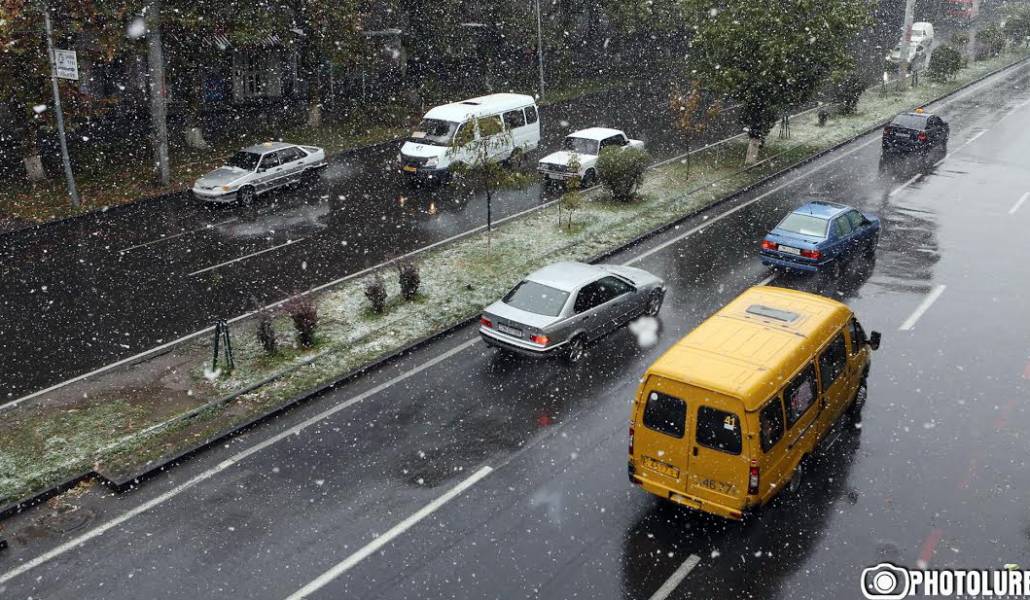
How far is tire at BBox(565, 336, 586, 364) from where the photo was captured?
575 inches

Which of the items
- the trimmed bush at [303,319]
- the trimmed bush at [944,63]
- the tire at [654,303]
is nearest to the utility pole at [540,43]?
the trimmed bush at [944,63]

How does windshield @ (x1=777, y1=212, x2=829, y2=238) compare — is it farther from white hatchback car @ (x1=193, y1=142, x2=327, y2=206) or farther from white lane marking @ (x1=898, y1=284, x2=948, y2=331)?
white hatchback car @ (x1=193, y1=142, x2=327, y2=206)

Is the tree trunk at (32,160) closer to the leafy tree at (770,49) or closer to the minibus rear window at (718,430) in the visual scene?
the leafy tree at (770,49)

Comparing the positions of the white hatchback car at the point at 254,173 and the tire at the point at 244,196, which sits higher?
the white hatchback car at the point at 254,173

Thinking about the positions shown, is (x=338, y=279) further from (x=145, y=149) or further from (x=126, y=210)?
(x=145, y=149)

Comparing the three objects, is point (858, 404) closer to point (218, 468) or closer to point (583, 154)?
point (218, 468)

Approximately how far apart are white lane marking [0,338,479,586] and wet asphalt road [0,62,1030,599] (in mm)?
42

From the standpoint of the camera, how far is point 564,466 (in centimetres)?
1166

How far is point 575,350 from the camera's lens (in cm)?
1475

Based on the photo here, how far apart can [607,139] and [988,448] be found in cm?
1742

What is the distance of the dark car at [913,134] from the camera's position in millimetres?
29125

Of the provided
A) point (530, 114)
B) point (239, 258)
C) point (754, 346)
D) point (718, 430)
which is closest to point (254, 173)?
point (239, 258)

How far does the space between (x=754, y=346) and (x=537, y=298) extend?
207 inches

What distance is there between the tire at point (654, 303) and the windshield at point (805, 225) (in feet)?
13.4
